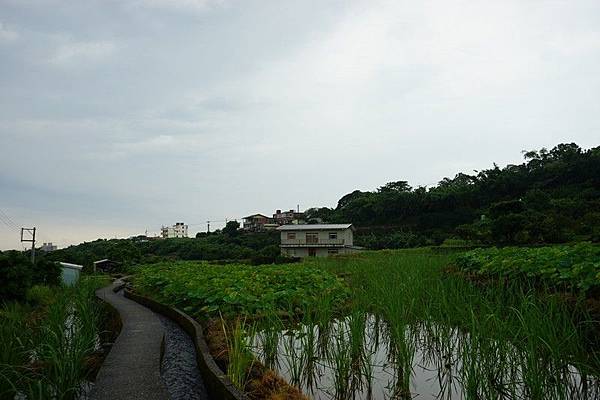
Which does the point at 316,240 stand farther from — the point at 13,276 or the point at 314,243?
the point at 13,276

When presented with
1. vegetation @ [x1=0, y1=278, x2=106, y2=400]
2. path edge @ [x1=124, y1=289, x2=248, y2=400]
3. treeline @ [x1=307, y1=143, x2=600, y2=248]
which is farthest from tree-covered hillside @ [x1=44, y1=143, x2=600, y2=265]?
vegetation @ [x1=0, y1=278, x2=106, y2=400]

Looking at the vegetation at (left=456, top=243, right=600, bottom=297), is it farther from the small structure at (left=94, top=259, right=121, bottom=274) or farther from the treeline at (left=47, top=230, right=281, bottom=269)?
the small structure at (left=94, top=259, right=121, bottom=274)

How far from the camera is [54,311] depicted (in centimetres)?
694

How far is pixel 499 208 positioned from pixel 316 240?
625 inches

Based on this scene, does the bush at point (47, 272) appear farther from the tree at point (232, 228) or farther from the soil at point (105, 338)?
the tree at point (232, 228)

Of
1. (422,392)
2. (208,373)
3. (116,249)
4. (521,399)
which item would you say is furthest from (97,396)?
(116,249)

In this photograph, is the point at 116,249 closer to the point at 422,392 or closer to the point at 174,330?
the point at 174,330

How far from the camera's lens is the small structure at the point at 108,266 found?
3080 centimetres

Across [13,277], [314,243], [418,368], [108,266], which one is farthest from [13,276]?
[314,243]

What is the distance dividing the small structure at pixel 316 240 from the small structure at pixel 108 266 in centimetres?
1328

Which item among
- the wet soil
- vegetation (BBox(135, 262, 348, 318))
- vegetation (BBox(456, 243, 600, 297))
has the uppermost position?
vegetation (BBox(456, 243, 600, 297))

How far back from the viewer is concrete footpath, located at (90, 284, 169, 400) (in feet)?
14.2

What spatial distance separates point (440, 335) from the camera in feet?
19.1

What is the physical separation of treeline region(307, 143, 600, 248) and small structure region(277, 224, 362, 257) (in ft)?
15.0
